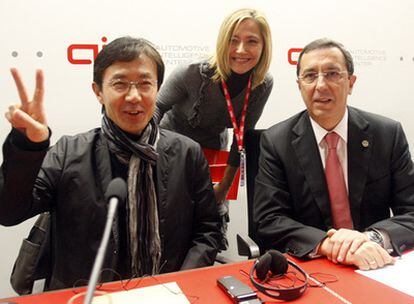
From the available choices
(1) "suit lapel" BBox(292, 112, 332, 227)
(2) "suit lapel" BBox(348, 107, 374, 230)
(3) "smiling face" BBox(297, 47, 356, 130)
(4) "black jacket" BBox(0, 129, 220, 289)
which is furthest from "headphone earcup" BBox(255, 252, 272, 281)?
(3) "smiling face" BBox(297, 47, 356, 130)

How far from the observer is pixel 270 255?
4.22 feet

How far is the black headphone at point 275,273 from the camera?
1137mm

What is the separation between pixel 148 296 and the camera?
1157 millimetres

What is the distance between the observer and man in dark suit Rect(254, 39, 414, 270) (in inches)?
69.7

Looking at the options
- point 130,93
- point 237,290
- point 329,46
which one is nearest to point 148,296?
point 237,290

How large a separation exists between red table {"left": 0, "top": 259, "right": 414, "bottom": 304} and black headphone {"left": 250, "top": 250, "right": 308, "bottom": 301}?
26 mm

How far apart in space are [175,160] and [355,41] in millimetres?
2243

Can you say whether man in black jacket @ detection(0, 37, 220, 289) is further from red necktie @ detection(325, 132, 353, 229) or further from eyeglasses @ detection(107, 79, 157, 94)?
red necktie @ detection(325, 132, 353, 229)

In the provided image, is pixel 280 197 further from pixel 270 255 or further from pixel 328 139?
pixel 270 255

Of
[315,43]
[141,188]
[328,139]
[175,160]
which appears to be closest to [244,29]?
[315,43]

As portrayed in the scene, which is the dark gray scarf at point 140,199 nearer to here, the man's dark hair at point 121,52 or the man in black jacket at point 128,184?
the man in black jacket at point 128,184

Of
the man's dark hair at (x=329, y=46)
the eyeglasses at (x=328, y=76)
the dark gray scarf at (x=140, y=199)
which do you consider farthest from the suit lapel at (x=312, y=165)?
the dark gray scarf at (x=140, y=199)

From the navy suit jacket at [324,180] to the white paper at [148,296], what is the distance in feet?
2.01

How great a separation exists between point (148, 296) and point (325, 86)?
1.16 metres
